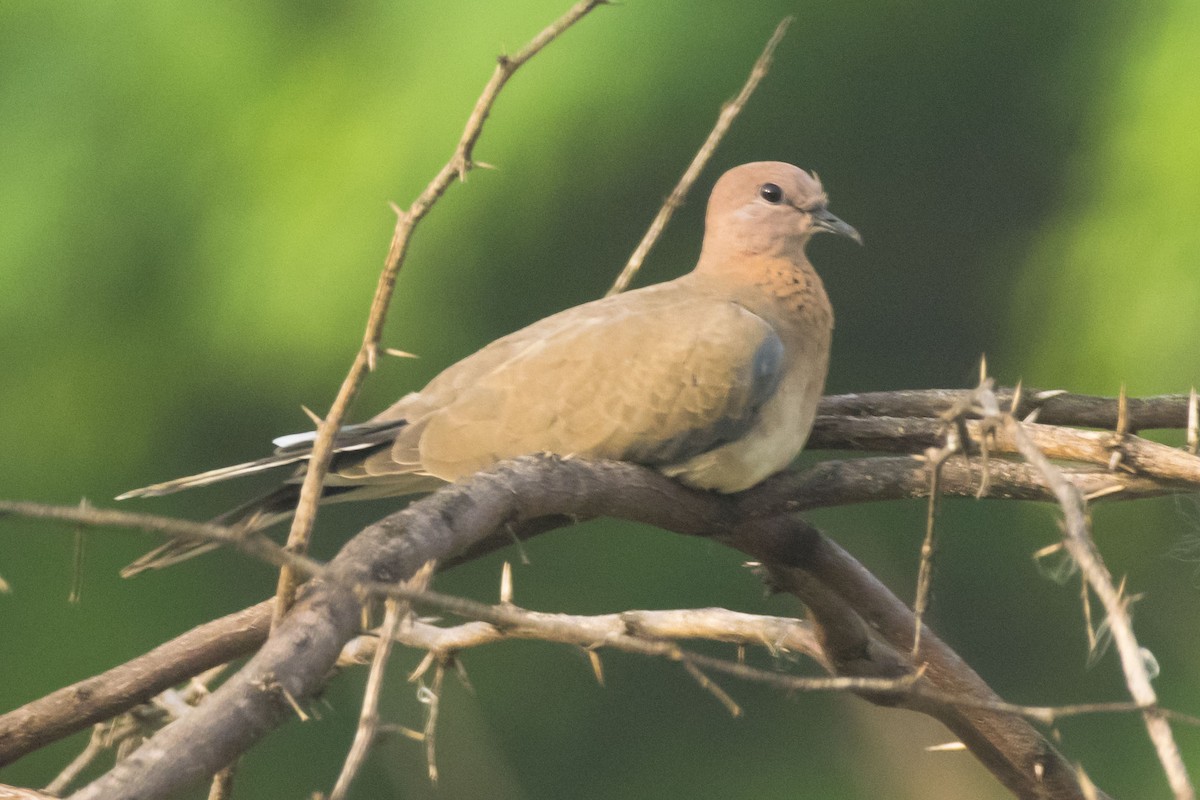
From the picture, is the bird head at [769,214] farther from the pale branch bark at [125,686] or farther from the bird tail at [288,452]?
the pale branch bark at [125,686]

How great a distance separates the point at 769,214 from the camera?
204cm

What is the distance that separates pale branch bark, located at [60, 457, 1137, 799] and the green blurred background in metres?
1.55

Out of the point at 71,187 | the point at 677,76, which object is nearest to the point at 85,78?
the point at 71,187

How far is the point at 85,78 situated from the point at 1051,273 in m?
2.26

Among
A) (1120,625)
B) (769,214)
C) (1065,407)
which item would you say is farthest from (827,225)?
(1120,625)

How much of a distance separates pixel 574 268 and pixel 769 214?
1.43 meters

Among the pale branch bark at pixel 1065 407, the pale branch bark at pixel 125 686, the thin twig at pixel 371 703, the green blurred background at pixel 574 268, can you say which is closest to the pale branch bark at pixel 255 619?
the pale branch bark at pixel 125 686

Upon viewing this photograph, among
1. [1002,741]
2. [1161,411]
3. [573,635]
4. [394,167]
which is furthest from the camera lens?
[394,167]

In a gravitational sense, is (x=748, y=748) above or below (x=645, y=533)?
below

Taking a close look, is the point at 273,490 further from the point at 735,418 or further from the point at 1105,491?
the point at 1105,491

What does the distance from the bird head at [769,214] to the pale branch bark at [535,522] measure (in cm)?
55

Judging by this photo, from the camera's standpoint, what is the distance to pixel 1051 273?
11.0 ft

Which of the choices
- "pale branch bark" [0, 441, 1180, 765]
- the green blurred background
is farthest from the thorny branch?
the green blurred background

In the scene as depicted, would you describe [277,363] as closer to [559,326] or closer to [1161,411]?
[559,326]
